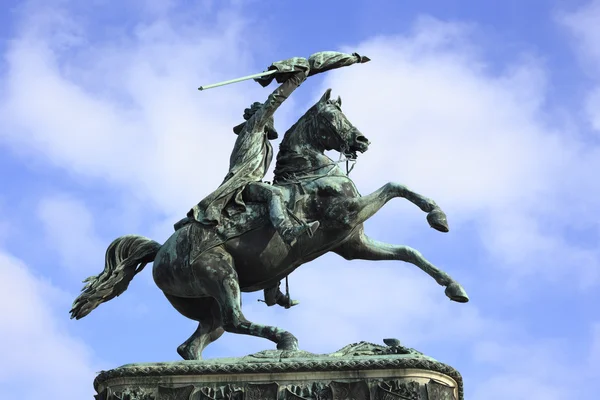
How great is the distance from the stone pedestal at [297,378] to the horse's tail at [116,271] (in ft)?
4.84

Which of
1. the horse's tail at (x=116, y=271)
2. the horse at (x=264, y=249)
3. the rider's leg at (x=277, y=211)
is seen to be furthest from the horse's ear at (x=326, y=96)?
A: the horse's tail at (x=116, y=271)

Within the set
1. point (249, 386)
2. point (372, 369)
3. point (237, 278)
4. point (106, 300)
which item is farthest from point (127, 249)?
point (372, 369)

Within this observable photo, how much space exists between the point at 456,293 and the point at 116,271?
167 inches

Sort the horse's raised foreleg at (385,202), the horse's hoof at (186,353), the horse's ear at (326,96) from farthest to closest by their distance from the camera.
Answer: the horse's ear at (326,96), the horse's hoof at (186,353), the horse's raised foreleg at (385,202)

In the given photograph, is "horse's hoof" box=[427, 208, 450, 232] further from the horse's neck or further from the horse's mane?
the horse's mane

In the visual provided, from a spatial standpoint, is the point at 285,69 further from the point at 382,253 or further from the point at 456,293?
the point at 456,293

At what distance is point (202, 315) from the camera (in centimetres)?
1424

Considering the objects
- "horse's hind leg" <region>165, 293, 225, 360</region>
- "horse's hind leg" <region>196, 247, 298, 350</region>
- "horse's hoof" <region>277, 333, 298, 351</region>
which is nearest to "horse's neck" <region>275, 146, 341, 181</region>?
"horse's hind leg" <region>196, 247, 298, 350</region>

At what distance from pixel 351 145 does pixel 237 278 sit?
2.33 meters

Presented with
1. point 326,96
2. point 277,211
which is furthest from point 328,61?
point 277,211

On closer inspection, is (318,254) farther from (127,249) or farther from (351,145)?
(127,249)

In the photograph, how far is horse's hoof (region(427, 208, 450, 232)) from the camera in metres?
13.6

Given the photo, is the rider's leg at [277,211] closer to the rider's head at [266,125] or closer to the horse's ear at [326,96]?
the rider's head at [266,125]

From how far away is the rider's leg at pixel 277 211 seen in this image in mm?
13023
